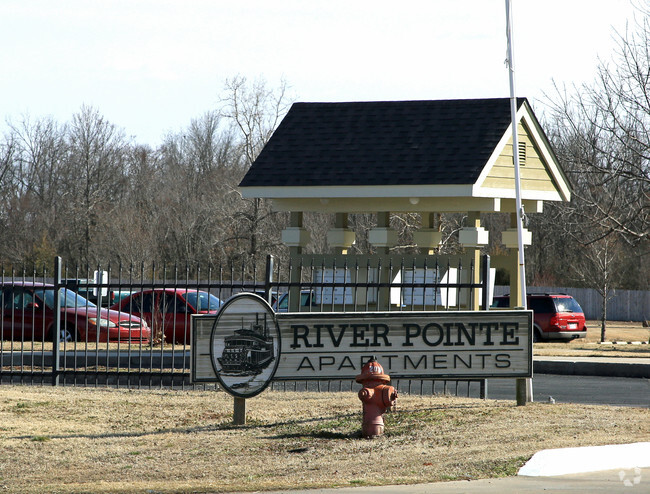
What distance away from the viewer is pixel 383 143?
18859mm

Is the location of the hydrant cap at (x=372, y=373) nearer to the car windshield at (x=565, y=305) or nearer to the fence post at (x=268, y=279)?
the fence post at (x=268, y=279)

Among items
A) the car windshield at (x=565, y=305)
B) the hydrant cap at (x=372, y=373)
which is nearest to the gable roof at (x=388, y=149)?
the hydrant cap at (x=372, y=373)

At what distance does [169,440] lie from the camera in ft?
33.0

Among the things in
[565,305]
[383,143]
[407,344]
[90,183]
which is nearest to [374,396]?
[407,344]

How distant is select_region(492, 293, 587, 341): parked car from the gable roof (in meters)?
Answer: 10.3

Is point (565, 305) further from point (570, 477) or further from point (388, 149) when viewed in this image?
point (570, 477)

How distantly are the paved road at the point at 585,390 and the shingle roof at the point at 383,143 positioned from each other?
3.86 metres

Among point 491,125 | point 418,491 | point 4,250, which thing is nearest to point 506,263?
point 491,125

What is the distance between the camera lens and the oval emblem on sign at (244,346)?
10.7 meters

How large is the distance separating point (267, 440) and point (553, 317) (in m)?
20.6

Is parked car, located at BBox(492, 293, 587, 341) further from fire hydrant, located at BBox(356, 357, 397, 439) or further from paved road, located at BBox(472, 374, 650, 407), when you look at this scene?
fire hydrant, located at BBox(356, 357, 397, 439)

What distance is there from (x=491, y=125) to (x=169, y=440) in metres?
10.5

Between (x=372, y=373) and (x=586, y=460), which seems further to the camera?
(x=372, y=373)

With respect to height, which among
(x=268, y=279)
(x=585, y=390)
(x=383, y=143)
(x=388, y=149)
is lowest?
(x=585, y=390)
